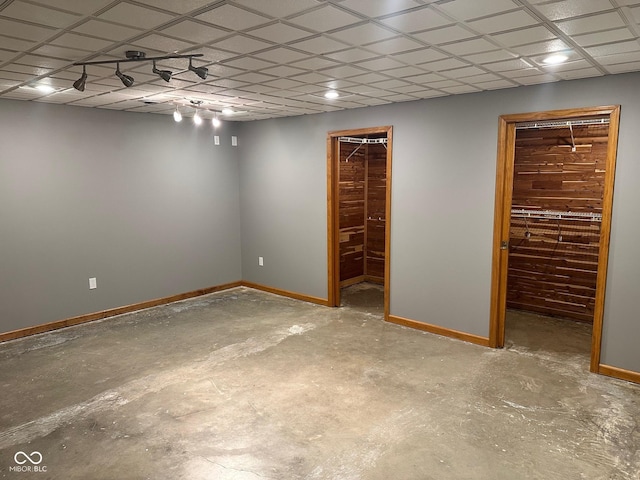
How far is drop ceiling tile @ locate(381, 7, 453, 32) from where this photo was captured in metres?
2.04

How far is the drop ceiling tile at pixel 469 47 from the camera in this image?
8.13 ft

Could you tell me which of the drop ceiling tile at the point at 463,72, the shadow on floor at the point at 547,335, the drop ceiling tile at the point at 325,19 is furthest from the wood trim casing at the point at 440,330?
the drop ceiling tile at the point at 325,19

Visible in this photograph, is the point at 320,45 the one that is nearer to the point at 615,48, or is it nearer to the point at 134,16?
the point at 134,16

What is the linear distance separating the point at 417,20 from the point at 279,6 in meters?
0.69

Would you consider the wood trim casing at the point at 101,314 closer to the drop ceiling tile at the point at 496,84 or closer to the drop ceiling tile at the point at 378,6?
the drop ceiling tile at the point at 496,84

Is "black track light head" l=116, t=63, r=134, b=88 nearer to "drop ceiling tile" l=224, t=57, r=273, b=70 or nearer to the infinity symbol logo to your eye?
"drop ceiling tile" l=224, t=57, r=273, b=70

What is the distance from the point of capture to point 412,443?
8.55 feet

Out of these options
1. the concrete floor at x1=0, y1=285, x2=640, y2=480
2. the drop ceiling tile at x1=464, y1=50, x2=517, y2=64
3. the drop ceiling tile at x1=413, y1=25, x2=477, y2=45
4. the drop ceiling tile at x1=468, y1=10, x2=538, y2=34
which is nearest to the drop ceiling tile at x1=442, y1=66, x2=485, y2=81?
the drop ceiling tile at x1=464, y1=50, x2=517, y2=64

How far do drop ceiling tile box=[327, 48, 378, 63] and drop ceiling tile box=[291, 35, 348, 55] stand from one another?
0.07 meters

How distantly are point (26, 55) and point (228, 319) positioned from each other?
3.14 m

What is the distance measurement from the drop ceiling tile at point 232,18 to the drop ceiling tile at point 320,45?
37 cm

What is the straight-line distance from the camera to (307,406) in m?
3.03

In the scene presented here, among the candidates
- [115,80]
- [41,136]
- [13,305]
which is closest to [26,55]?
[115,80]

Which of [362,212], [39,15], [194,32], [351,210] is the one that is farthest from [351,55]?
[362,212]
